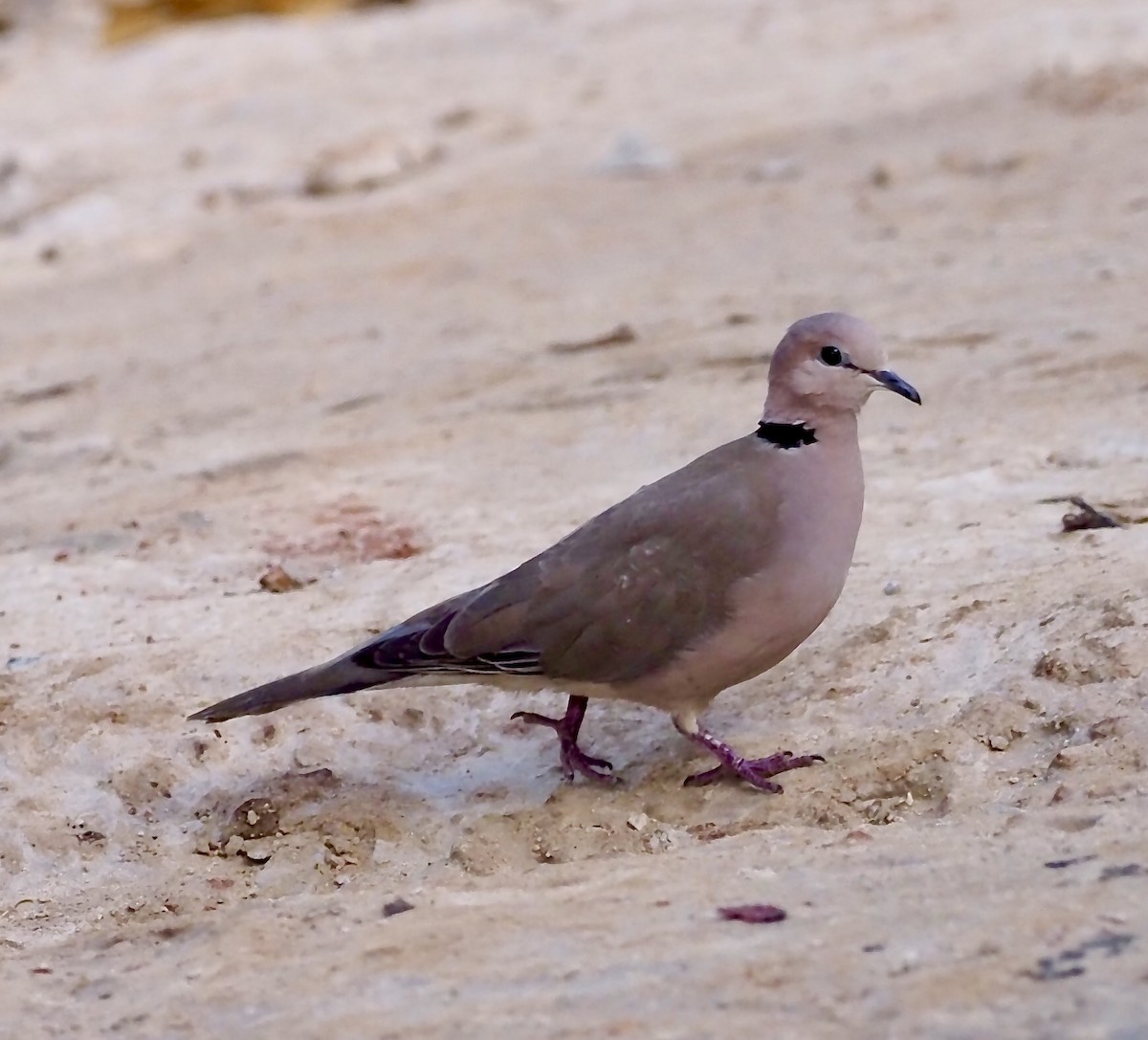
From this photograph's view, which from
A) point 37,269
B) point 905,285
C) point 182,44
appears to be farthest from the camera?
point 182,44

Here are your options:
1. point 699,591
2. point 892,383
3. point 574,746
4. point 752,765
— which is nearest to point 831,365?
point 892,383

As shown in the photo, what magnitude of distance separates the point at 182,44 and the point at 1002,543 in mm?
11959

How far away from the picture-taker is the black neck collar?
3.64m

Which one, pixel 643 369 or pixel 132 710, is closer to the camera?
pixel 132 710

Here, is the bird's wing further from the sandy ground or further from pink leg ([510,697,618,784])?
the sandy ground

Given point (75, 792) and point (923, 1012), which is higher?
point (923, 1012)

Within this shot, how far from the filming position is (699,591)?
141 inches

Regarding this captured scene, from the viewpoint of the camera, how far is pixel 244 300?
27.1 ft

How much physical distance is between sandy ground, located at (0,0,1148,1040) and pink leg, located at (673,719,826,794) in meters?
0.03

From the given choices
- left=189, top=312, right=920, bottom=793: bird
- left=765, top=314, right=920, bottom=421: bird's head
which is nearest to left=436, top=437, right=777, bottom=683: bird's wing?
left=189, top=312, right=920, bottom=793: bird

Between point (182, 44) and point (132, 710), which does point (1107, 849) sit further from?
point (182, 44)


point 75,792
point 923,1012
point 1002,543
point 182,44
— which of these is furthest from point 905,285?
point 182,44

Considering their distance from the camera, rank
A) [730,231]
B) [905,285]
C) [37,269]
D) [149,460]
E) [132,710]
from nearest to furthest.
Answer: [132,710] → [149,460] → [905,285] → [730,231] → [37,269]

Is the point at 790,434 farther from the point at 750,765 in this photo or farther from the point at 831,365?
the point at 750,765
